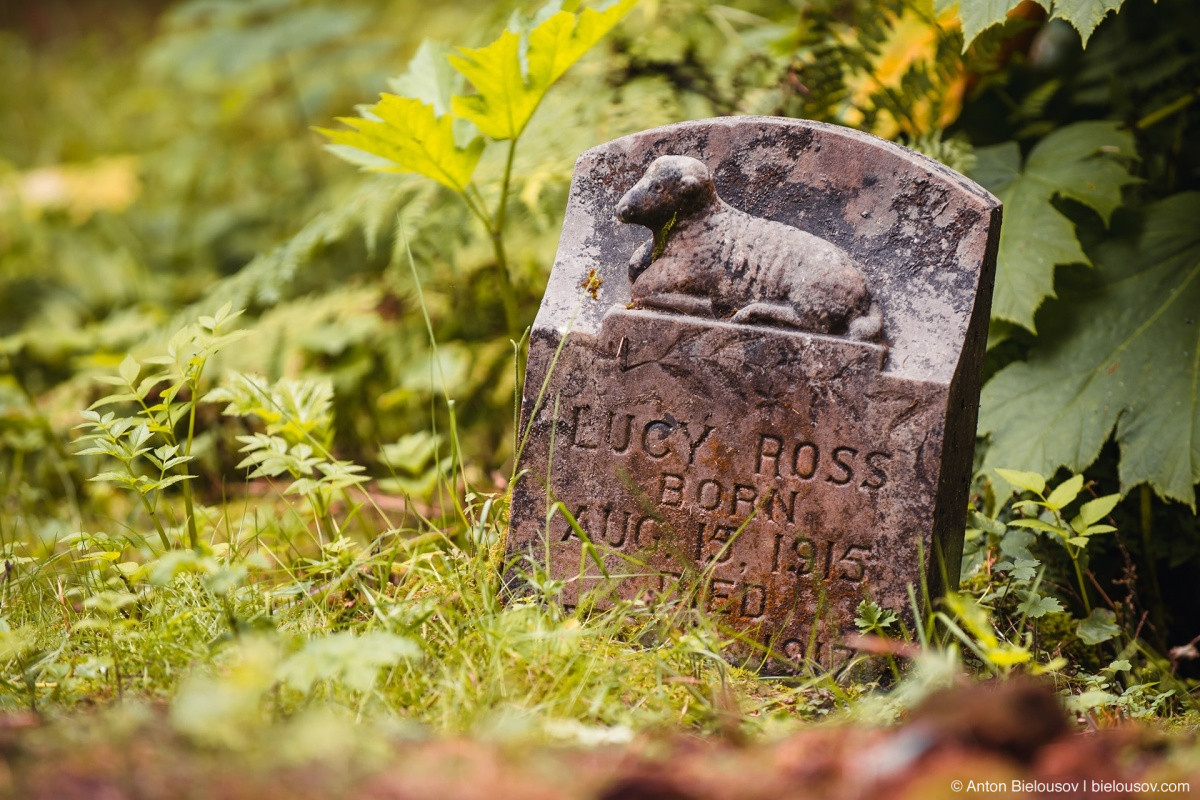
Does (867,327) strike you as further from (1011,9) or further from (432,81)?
(432,81)

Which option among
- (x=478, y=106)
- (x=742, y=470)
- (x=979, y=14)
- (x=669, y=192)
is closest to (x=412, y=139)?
(x=478, y=106)

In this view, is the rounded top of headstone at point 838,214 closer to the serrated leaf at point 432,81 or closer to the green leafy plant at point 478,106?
the green leafy plant at point 478,106

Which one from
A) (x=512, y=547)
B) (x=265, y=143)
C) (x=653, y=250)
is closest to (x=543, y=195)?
(x=653, y=250)

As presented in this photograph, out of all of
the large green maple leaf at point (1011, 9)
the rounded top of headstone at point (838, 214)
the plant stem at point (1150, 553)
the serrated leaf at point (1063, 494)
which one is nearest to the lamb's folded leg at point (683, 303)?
the rounded top of headstone at point (838, 214)

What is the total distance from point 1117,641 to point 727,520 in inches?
45.9

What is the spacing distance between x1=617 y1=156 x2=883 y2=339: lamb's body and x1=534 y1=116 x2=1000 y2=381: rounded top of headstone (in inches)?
3.1

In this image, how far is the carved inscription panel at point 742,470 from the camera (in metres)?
2.31

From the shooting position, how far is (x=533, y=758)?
146cm

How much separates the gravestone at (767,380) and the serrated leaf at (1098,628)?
353 mm

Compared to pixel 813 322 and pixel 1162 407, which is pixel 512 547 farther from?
pixel 1162 407

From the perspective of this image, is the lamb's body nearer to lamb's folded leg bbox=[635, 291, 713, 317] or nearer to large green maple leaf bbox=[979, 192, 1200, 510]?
lamb's folded leg bbox=[635, 291, 713, 317]

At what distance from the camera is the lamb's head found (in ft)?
7.89

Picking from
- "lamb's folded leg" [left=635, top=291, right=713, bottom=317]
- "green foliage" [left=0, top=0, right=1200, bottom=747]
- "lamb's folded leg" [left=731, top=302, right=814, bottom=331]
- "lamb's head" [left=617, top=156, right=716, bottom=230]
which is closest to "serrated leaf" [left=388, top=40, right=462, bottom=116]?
"green foliage" [left=0, top=0, right=1200, bottom=747]

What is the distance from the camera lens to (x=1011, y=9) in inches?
107
